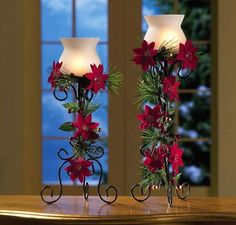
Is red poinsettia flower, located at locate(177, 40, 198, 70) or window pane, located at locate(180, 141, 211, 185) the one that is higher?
red poinsettia flower, located at locate(177, 40, 198, 70)

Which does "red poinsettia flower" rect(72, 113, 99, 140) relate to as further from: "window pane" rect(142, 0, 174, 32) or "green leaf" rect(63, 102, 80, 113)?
"window pane" rect(142, 0, 174, 32)

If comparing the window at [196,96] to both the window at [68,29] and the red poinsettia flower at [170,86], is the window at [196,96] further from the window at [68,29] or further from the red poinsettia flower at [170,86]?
the red poinsettia flower at [170,86]

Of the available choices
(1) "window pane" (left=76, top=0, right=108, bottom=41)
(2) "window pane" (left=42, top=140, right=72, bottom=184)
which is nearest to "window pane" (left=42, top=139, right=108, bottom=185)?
(2) "window pane" (left=42, top=140, right=72, bottom=184)

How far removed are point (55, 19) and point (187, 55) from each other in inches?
75.3

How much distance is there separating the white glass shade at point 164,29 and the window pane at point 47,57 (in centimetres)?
178

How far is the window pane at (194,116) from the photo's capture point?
13.2 feet

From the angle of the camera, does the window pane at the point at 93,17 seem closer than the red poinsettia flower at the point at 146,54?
No

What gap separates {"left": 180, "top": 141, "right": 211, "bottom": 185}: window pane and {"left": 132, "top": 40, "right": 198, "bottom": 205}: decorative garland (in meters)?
1.82

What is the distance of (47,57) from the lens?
3.98 meters

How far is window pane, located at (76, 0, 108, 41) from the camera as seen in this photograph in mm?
3969

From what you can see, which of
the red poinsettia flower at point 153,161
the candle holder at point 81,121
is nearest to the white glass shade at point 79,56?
the candle holder at point 81,121

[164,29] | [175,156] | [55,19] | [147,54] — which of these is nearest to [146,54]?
[147,54]
